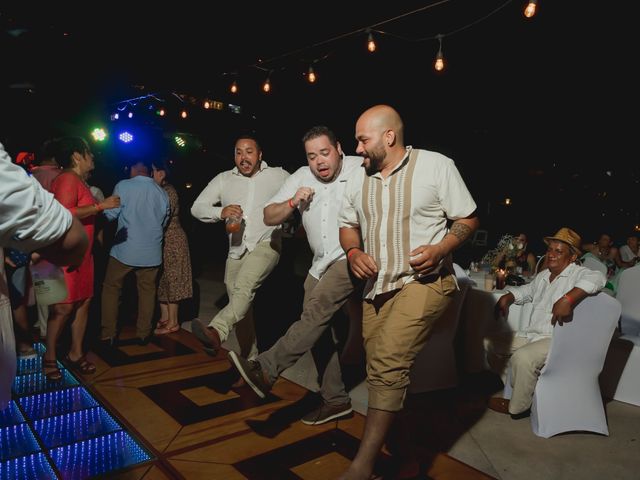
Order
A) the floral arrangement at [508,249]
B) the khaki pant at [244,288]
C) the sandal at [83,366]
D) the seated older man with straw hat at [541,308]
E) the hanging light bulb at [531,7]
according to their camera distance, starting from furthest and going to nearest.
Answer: the floral arrangement at [508,249] → the hanging light bulb at [531,7] → the sandal at [83,366] → the khaki pant at [244,288] → the seated older man with straw hat at [541,308]

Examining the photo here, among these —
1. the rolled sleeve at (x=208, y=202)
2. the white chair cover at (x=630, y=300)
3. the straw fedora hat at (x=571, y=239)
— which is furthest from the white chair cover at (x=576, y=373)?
the rolled sleeve at (x=208, y=202)

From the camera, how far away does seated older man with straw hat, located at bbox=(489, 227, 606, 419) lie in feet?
9.54

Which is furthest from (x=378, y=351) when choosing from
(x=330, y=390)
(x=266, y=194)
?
(x=266, y=194)

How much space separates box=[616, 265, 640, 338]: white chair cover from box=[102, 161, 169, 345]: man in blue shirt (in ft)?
13.9

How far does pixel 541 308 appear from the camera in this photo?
10.9ft

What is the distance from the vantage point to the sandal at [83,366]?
371 cm

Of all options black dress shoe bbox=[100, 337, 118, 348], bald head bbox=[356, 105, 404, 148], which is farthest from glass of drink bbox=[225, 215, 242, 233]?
black dress shoe bbox=[100, 337, 118, 348]

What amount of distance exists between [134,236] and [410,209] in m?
3.05

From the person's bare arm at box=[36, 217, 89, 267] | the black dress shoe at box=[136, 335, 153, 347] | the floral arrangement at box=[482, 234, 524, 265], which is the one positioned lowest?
the black dress shoe at box=[136, 335, 153, 347]

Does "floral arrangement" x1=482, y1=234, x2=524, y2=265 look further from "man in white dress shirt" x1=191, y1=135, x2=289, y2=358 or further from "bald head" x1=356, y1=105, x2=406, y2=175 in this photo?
"bald head" x1=356, y1=105, x2=406, y2=175

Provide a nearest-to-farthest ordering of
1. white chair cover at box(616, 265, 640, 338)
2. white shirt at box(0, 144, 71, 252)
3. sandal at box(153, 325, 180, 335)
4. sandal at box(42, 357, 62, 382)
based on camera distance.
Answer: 1. white shirt at box(0, 144, 71, 252)
2. sandal at box(42, 357, 62, 382)
3. white chair cover at box(616, 265, 640, 338)
4. sandal at box(153, 325, 180, 335)

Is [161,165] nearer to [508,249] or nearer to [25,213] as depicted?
[508,249]

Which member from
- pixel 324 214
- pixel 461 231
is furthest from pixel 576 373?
pixel 324 214

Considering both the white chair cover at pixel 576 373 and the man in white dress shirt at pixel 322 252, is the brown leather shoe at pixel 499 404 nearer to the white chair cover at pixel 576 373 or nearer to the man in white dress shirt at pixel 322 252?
the white chair cover at pixel 576 373
